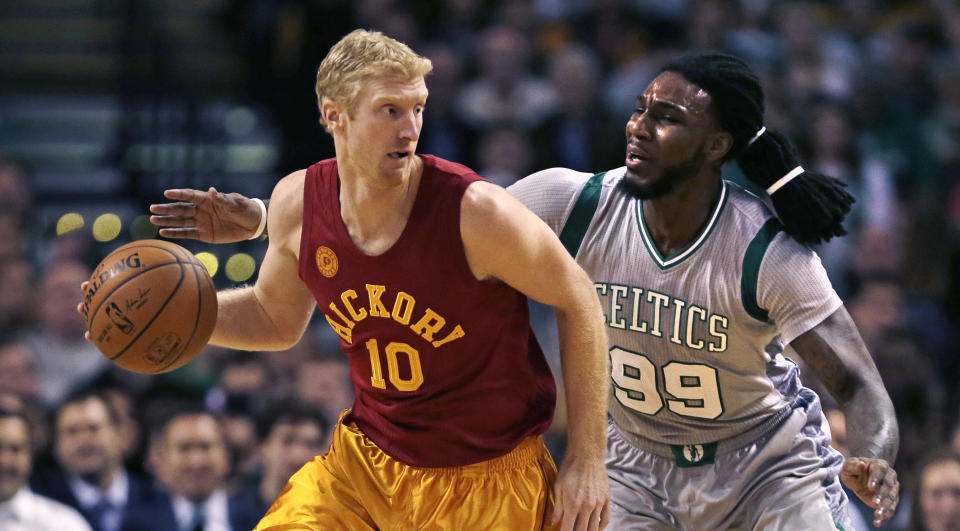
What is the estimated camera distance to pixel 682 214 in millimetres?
3762

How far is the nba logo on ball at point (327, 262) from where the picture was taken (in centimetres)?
340

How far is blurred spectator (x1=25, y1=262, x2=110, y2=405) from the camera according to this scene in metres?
6.97

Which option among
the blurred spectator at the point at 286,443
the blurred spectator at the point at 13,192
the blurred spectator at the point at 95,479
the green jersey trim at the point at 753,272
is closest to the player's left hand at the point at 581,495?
the green jersey trim at the point at 753,272

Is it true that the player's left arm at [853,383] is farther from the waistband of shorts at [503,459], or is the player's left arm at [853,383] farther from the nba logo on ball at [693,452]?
the waistband of shorts at [503,459]

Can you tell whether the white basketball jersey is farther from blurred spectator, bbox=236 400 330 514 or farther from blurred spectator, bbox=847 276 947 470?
blurred spectator, bbox=847 276 947 470

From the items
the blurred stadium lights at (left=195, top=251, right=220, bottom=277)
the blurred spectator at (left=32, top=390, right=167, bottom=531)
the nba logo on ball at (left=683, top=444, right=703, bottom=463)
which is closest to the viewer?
the nba logo on ball at (left=683, top=444, right=703, bottom=463)

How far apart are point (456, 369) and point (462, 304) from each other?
0.19 metres

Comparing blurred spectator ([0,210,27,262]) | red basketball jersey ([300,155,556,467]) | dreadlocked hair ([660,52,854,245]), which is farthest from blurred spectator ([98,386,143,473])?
dreadlocked hair ([660,52,854,245])

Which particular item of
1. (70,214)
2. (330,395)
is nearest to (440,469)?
(330,395)

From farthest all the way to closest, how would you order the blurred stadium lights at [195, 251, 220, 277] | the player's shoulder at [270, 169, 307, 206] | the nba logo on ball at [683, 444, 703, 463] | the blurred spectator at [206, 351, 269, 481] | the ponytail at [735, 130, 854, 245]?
the blurred stadium lights at [195, 251, 220, 277] < the blurred spectator at [206, 351, 269, 481] < the nba logo on ball at [683, 444, 703, 463] < the ponytail at [735, 130, 854, 245] < the player's shoulder at [270, 169, 307, 206]

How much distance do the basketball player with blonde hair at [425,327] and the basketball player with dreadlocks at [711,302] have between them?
400mm

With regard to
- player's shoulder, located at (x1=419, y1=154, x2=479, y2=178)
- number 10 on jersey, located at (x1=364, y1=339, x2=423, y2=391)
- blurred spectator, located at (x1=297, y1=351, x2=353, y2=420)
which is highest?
player's shoulder, located at (x1=419, y1=154, x2=479, y2=178)

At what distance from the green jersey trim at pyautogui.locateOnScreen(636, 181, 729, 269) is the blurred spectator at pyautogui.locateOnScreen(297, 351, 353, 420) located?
10.9 feet

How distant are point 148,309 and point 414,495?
0.88m
